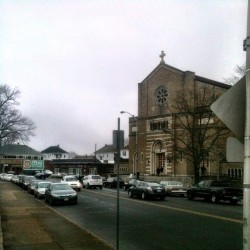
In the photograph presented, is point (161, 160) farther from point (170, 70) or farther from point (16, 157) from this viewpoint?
point (16, 157)

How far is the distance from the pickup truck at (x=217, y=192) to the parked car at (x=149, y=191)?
2.58 metres

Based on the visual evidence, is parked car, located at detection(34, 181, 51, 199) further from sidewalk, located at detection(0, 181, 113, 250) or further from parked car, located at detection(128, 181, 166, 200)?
sidewalk, located at detection(0, 181, 113, 250)

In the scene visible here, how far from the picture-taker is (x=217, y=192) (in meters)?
28.8

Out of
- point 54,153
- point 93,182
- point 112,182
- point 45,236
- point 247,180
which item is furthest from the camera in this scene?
point 54,153

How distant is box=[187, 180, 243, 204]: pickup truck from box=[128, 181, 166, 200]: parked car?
2576 mm

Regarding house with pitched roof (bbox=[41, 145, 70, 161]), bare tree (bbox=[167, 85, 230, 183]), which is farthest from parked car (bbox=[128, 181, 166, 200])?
Result: house with pitched roof (bbox=[41, 145, 70, 161])

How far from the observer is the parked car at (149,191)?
99.1 feet

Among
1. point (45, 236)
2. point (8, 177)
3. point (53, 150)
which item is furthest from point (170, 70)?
point (53, 150)

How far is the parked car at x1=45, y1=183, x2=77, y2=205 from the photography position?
2603 cm

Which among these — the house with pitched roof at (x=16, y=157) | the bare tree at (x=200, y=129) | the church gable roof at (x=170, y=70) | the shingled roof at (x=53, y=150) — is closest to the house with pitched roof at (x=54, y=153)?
the shingled roof at (x=53, y=150)

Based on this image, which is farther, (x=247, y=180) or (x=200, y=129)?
(x=200, y=129)

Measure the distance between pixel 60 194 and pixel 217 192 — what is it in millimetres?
10448

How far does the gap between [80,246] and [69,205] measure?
49.6 ft

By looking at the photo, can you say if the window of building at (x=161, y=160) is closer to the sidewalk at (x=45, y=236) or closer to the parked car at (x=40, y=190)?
the parked car at (x=40, y=190)
